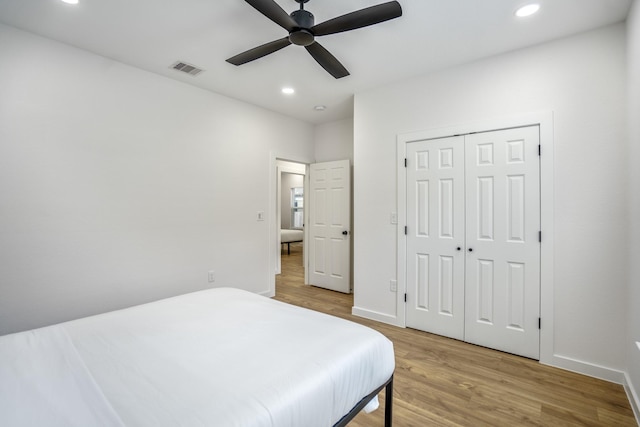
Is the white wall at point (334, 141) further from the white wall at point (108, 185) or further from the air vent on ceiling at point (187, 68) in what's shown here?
the air vent on ceiling at point (187, 68)

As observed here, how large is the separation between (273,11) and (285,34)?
32.8 inches

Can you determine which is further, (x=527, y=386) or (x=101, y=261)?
(x=101, y=261)

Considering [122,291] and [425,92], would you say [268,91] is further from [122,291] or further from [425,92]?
[122,291]

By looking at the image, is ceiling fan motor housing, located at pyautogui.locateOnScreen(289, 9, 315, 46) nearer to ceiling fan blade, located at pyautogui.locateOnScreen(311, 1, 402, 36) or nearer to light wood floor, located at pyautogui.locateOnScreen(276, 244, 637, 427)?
ceiling fan blade, located at pyautogui.locateOnScreen(311, 1, 402, 36)

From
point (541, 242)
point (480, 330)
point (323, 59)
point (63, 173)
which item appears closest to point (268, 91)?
point (323, 59)

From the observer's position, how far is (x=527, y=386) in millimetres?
2096

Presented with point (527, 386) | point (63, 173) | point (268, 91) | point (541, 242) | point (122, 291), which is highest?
point (268, 91)

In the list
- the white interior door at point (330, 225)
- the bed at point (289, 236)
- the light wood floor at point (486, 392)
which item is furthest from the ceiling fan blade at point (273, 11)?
the bed at point (289, 236)

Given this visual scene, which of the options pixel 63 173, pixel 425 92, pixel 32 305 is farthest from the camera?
pixel 425 92

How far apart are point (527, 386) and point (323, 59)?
283 cm

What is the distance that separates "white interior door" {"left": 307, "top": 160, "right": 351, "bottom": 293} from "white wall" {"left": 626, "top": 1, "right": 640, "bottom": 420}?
2.90m

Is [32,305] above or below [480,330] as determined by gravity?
above

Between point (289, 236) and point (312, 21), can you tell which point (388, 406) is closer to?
point (312, 21)

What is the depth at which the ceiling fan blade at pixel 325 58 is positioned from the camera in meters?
2.04
